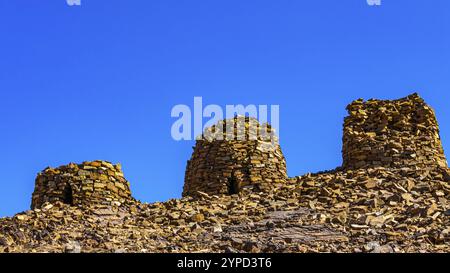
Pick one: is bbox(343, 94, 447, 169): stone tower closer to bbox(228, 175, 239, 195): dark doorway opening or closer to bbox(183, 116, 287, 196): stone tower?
bbox(183, 116, 287, 196): stone tower

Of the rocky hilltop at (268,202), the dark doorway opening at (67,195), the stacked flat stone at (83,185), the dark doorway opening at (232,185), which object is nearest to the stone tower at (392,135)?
the rocky hilltop at (268,202)

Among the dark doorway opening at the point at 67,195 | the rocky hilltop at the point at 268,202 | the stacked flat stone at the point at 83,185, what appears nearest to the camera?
the rocky hilltop at the point at 268,202

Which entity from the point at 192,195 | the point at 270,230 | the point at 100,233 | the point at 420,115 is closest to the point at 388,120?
the point at 420,115

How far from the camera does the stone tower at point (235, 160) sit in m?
24.0

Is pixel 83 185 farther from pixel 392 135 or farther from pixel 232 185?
pixel 392 135

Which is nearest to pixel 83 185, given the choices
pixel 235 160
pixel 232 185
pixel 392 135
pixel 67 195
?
pixel 67 195

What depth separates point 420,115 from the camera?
2445cm

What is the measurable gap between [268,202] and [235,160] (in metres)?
4.29

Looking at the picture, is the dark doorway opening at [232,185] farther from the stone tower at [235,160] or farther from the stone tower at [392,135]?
the stone tower at [392,135]

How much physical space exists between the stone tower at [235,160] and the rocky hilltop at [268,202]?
37 millimetres

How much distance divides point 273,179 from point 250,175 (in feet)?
2.45

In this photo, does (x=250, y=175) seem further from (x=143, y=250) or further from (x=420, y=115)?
(x=143, y=250)

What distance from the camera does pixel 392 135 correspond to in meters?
23.9
